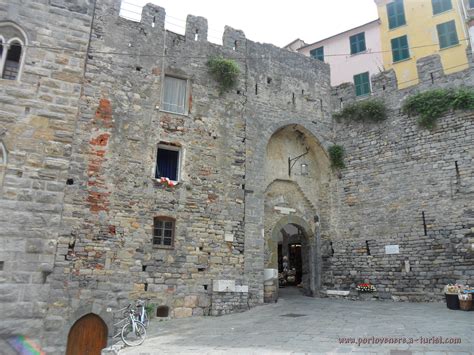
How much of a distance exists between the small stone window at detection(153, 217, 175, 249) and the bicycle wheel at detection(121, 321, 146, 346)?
7.59ft

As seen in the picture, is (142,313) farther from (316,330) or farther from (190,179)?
(190,179)

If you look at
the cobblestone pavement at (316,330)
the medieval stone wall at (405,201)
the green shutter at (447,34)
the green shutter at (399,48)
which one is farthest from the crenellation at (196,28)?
the green shutter at (447,34)

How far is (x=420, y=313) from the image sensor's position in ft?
28.6

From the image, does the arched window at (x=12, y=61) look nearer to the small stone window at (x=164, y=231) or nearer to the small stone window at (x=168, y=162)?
the small stone window at (x=168, y=162)

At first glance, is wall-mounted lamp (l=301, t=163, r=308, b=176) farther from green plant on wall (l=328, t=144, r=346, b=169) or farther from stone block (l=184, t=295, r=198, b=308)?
stone block (l=184, t=295, r=198, b=308)

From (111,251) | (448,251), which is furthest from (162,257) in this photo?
(448,251)

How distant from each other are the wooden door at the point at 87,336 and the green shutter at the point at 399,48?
55.2 feet

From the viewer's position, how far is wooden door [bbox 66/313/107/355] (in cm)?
839

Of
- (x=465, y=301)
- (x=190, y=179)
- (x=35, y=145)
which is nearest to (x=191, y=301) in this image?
(x=190, y=179)

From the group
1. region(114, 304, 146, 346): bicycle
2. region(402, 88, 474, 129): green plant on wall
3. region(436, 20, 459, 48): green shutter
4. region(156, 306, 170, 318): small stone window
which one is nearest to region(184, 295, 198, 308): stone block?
region(156, 306, 170, 318): small stone window

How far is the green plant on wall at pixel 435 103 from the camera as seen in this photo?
11234mm

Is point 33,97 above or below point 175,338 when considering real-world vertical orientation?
above

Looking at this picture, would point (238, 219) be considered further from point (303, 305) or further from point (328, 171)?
point (328, 171)

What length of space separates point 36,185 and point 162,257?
3.56 m
